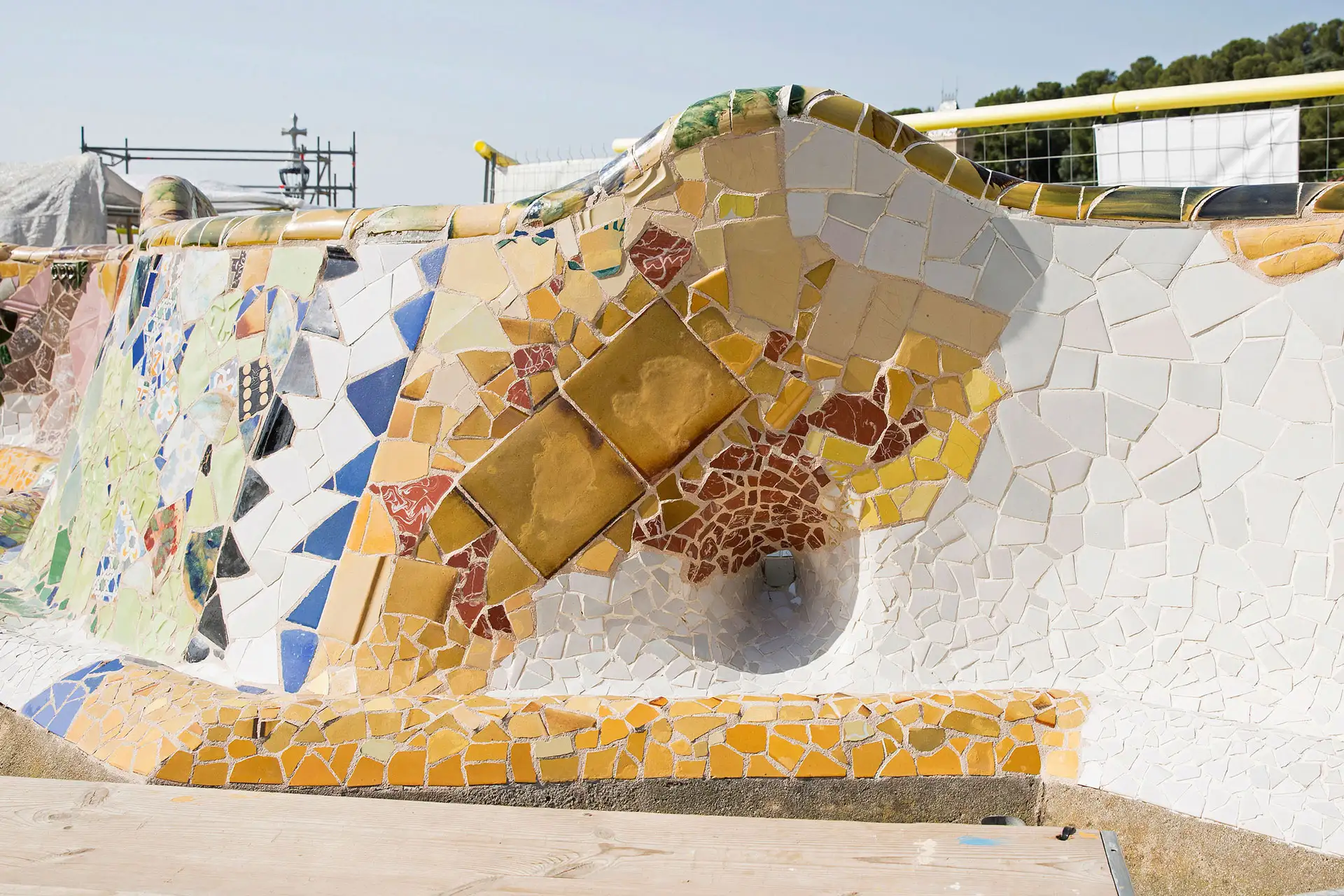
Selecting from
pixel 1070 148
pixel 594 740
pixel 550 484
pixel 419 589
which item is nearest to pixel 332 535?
pixel 419 589

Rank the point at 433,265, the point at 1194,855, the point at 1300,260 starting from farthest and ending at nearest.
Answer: the point at 433,265, the point at 1300,260, the point at 1194,855

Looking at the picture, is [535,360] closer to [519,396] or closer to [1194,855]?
[519,396]

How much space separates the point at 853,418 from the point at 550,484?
92 cm

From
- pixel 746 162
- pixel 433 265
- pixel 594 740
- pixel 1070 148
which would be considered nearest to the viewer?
pixel 594 740

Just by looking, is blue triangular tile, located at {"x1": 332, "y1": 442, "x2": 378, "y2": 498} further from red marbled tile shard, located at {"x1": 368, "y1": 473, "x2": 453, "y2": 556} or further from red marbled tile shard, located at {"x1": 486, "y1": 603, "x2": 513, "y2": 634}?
red marbled tile shard, located at {"x1": 486, "y1": 603, "x2": 513, "y2": 634}

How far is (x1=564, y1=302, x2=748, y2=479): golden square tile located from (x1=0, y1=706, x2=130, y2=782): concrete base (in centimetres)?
169

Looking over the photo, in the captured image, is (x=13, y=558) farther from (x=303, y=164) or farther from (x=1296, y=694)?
(x=303, y=164)

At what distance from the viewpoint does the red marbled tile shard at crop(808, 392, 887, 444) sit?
335 centimetres

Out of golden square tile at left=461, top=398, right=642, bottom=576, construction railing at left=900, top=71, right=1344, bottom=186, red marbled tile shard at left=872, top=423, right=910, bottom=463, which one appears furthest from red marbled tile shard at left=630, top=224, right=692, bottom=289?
construction railing at left=900, top=71, right=1344, bottom=186

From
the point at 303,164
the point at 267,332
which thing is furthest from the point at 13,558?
the point at 303,164

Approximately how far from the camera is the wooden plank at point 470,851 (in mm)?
1279

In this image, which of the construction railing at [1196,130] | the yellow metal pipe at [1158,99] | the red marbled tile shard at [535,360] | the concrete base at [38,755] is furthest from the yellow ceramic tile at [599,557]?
the yellow metal pipe at [1158,99]

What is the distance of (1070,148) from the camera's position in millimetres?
8203

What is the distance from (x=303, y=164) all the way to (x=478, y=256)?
28.7ft
